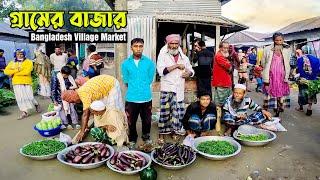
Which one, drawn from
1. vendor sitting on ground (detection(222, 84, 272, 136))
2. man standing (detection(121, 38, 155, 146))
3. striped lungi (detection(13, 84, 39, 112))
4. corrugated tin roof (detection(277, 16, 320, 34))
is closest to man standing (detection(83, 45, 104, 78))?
striped lungi (detection(13, 84, 39, 112))

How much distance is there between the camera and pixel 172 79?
5.52 m

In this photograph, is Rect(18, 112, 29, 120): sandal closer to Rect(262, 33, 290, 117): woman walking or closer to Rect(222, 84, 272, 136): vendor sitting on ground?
Rect(222, 84, 272, 136): vendor sitting on ground

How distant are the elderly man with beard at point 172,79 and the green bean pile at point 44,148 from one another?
1741 mm

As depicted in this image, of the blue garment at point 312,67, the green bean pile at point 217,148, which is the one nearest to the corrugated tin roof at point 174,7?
the blue garment at point 312,67

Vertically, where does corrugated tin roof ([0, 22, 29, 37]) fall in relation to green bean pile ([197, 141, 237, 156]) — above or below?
above

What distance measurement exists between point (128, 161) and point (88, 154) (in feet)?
2.10

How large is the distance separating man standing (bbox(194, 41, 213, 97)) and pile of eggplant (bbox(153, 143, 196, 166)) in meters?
3.59

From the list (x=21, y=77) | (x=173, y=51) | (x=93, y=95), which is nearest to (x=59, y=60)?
(x=21, y=77)

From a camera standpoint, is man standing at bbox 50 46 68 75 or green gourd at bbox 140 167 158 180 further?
man standing at bbox 50 46 68 75

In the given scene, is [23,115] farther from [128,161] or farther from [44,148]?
[128,161]

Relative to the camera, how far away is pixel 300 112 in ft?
26.6

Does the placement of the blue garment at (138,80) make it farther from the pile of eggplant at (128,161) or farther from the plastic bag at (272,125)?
the plastic bag at (272,125)

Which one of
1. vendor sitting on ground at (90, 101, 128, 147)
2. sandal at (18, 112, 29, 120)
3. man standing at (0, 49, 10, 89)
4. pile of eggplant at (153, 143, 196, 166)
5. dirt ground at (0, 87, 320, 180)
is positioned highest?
man standing at (0, 49, 10, 89)

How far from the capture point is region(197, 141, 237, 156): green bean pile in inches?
189
